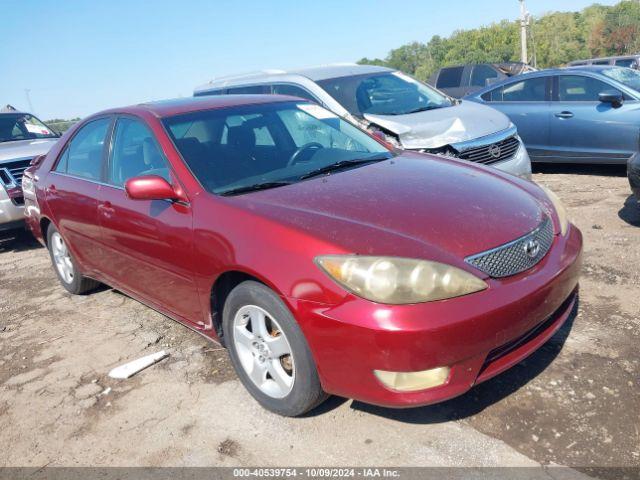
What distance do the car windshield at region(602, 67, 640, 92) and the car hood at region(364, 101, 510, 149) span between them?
2.04 m

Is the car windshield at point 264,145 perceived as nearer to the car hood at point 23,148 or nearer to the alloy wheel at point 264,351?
the alloy wheel at point 264,351

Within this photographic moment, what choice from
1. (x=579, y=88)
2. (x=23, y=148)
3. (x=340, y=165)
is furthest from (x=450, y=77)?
(x=340, y=165)

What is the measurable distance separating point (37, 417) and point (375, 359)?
6.72 feet

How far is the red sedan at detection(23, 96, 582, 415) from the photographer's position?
2.34 m

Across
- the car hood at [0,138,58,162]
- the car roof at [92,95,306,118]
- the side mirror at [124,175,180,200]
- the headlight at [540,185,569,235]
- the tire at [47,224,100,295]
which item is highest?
the car roof at [92,95,306,118]

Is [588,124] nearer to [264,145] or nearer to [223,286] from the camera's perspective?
[264,145]

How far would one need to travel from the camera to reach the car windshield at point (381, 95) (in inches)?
263

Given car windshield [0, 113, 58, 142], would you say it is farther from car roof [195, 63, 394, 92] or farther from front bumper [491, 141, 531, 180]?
front bumper [491, 141, 531, 180]

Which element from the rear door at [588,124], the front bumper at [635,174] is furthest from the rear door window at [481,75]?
the front bumper at [635,174]

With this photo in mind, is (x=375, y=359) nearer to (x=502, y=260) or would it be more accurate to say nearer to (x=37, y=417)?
(x=502, y=260)

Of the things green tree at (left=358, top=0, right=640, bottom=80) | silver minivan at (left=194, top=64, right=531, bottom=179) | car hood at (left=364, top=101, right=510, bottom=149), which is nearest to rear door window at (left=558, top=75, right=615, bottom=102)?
silver minivan at (left=194, top=64, right=531, bottom=179)

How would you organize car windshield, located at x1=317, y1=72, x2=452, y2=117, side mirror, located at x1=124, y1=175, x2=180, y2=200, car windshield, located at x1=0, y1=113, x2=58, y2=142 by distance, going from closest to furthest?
side mirror, located at x1=124, y1=175, x2=180, y2=200
car windshield, located at x1=317, y1=72, x2=452, y2=117
car windshield, located at x1=0, y1=113, x2=58, y2=142

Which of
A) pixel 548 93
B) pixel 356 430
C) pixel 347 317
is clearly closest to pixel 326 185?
pixel 347 317

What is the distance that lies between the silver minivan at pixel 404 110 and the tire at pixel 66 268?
3.04 m
